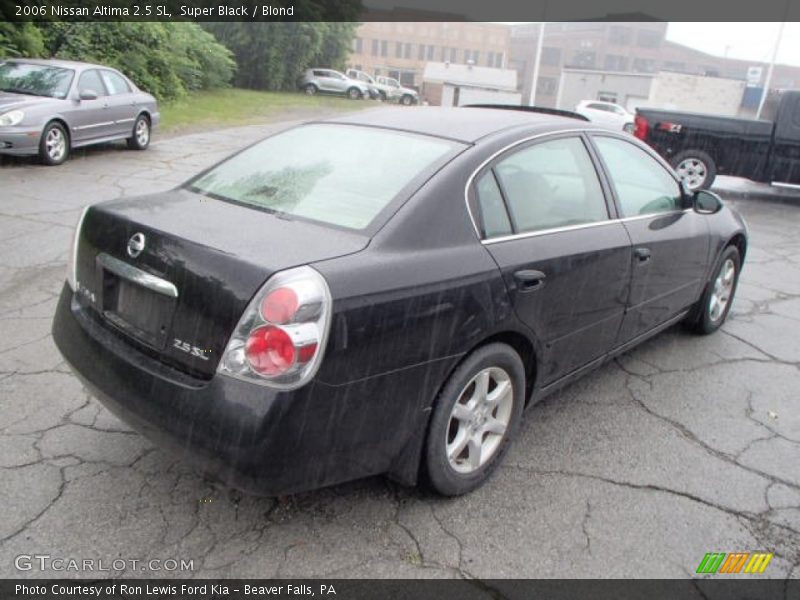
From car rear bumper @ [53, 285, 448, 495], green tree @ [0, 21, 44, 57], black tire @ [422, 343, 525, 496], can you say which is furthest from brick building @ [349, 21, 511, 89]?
car rear bumper @ [53, 285, 448, 495]

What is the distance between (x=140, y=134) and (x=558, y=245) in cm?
1081

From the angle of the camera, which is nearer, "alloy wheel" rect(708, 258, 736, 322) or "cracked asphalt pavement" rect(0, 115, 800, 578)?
"cracked asphalt pavement" rect(0, 115, 800, 578)

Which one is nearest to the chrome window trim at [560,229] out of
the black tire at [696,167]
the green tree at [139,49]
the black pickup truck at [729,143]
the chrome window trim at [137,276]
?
the chrome window trim at [137,276]

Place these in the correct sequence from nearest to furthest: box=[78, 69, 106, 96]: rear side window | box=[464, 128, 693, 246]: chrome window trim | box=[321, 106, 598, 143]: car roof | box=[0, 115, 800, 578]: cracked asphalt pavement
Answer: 1. box=[0, 115, 800, 578]: cracked asphalt pavement
2. box=[464, 128, 693, 246]: chrome window trim
3. box=[321, 106, 598, 143]: car roof
4. box=[78, 69, 106, 96]: rear side window

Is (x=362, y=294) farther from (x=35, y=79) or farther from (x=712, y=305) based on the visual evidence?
(x=35, y=79)

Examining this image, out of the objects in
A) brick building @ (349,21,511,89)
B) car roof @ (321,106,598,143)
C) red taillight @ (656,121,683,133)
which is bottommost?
red taillight @ (656,121,683,133)

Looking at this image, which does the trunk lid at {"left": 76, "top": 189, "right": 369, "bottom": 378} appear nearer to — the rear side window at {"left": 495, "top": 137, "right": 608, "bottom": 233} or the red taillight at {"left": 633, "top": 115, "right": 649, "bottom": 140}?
the rear side window at {"left": 495, "top": 137, "right": 608, "bottom": 233}

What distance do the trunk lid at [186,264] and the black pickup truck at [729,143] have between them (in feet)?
33.7

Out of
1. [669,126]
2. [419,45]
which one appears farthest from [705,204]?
[419,45]

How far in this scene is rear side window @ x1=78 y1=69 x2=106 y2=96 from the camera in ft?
33.6

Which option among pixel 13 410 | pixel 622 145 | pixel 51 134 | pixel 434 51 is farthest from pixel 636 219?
pixel 434 51

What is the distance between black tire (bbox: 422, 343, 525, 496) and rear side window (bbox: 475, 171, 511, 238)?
0.49m

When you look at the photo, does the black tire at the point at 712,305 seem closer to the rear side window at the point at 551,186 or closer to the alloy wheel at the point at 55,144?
the rear side window at the point at 551,186

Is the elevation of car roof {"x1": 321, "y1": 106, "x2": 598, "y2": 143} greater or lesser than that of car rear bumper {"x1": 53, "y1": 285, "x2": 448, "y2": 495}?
greater
